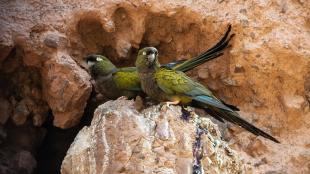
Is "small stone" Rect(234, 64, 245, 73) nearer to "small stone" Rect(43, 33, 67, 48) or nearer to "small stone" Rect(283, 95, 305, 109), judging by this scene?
"small stone" Rect(283, 95, 305, 109)

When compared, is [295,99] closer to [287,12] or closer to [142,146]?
[287,12]

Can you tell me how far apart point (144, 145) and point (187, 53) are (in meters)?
1.02

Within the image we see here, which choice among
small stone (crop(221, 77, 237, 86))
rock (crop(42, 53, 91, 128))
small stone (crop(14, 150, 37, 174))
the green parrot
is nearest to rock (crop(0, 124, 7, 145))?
small stone (crop(14, 150, 37, 174))

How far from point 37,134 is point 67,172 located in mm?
887

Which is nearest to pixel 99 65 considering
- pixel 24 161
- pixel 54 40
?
pixel 54 40

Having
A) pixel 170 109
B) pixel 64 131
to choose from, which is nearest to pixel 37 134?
pixel 64 131

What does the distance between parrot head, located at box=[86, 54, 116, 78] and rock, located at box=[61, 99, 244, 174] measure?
479 millimetres

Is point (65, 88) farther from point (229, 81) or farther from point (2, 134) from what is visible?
point (229, 81)

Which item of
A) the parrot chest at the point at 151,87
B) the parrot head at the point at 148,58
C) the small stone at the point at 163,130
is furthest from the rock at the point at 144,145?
the parrot head at the point at 148,58

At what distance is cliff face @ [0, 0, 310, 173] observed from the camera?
3.18m

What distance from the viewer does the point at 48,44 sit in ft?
10.5

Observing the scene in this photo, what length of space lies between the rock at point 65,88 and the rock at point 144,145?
22.0 inches

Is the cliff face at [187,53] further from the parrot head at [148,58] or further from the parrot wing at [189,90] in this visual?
the parrot head at [148,58]

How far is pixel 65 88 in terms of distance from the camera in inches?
126
